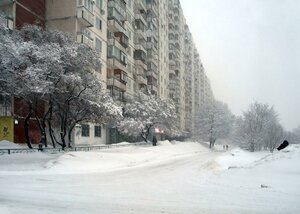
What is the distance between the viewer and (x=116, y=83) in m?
57.3

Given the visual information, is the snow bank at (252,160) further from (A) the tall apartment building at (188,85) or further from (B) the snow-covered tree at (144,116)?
(A) the tall apartment building at (188,85)

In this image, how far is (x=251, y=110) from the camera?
3669 inches

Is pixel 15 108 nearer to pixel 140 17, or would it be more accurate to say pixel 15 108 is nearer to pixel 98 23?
pixel 98 23

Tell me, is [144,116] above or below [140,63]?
below

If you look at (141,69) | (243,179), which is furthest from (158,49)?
(243,179)

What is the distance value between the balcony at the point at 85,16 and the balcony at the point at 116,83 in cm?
940

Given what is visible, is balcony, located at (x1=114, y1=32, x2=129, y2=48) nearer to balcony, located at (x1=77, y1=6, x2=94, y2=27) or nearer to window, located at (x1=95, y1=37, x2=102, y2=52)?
window, located at (x1=95, y1=37, x2=102, y2=52)

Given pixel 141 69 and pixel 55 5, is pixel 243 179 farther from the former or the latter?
pixel 141 69

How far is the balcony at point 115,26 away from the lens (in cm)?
5783

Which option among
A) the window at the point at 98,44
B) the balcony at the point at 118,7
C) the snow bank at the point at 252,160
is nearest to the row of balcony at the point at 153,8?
the balcony at the point at 118,7

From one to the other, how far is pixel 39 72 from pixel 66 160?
696cm

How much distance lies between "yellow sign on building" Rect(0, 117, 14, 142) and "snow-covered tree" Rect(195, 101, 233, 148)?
228 feet

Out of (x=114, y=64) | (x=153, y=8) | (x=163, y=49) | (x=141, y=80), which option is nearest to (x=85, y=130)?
(x=114, y=64)

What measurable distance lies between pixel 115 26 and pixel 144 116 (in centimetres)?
1387
